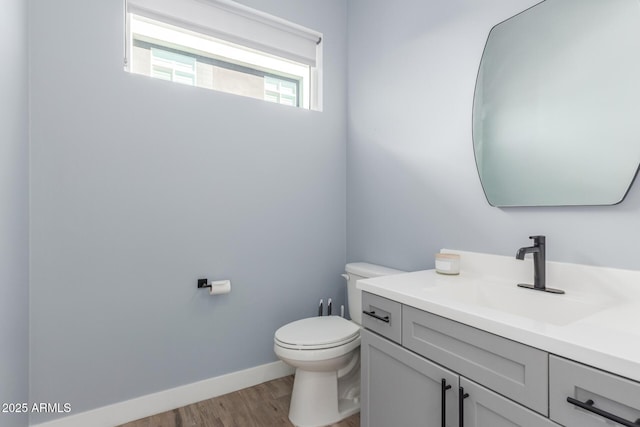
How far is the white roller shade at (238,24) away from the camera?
1.74 m

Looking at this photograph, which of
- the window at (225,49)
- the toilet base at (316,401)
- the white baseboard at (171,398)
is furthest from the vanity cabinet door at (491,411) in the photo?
the window at (225,49)

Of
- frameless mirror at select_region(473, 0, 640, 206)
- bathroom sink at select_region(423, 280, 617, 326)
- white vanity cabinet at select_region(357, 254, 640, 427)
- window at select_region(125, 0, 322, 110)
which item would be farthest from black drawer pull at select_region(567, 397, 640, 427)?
window at select_region(125, 0, 322, 110)

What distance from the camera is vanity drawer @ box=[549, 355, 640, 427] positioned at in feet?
1.97

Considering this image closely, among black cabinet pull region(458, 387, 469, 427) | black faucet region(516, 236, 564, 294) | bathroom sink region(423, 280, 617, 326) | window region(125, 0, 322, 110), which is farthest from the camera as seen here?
window region(125, 0, 322, 110)

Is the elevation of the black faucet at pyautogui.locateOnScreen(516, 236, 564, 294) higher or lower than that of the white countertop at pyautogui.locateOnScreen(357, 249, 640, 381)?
higher

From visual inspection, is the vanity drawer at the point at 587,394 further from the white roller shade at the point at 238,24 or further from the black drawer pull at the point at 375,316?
the white roller shade at the point at 238,24

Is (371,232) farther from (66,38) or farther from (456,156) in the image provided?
(66,38)

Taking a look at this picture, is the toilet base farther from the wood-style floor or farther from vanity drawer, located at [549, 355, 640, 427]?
vanity drawer, located at [549, 355, 640, 427]

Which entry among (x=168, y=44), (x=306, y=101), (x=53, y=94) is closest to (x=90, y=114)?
(x=53, y=94)

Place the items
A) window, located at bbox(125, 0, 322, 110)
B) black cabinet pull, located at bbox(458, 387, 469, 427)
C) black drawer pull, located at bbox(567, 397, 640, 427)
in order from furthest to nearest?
window, located at bbox(125, 0, 322, 110), black cabinet pull, located at bbox(458, 387, 469, 427), black drawer pull, located at bbox(567, 397, 640, 427)

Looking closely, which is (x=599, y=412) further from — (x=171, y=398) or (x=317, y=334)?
(x=171, y=398)

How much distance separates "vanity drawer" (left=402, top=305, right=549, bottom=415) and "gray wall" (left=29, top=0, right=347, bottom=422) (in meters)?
1.14

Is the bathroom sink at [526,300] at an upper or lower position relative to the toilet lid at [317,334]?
upper

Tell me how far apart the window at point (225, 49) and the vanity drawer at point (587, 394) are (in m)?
1.98
